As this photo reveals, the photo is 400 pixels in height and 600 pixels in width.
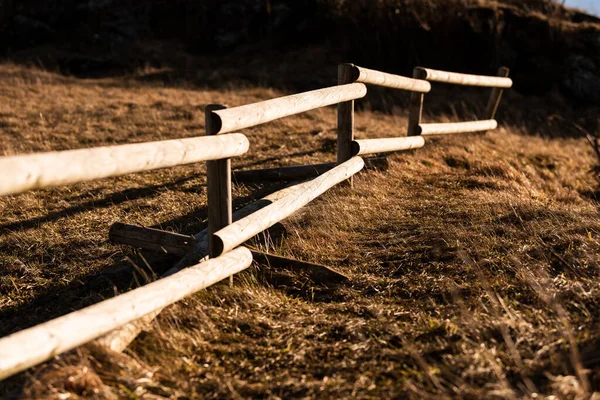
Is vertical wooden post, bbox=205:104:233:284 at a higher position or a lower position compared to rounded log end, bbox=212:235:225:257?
higher

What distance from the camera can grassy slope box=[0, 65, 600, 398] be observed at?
10.2ft

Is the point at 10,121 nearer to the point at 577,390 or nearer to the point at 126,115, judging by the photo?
the point at 126,115

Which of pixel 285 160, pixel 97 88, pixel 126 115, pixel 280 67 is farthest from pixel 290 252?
pixel 280 67

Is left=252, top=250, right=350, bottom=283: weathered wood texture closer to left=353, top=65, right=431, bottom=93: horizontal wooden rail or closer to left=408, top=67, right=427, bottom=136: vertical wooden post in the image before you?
left=353, top=65, right=431, bottom=93: horizontal wooden rail

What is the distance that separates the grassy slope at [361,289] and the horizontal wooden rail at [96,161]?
946 mm

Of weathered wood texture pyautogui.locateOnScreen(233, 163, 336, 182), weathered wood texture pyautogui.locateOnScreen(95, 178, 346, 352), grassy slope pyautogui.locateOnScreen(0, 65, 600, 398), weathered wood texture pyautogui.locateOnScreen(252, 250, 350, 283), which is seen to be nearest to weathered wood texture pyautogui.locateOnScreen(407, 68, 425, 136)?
grassy slope pyautogui.locateOnScreen(0, 65, 600, 398)

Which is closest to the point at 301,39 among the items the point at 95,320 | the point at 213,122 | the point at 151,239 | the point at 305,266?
the point at 151,239

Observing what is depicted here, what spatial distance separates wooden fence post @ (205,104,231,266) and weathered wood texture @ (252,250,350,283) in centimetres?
59

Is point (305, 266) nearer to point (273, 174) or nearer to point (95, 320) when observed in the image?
point (95, 320)

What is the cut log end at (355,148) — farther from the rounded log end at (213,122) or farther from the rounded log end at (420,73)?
the rounded log end at (213,122)

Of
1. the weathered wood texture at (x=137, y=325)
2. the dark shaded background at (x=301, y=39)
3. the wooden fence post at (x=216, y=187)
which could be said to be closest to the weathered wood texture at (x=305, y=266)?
the weathered wood texture at (x=137, y=325)

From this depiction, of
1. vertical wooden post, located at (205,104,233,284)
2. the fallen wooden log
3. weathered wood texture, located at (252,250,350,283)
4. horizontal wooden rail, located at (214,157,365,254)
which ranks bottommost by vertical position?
the fallen wooden log

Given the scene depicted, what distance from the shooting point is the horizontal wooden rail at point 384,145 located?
6.63 meters

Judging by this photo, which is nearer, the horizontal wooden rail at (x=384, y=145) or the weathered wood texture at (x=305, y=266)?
the weathered wood texture at (x=305, y=266)
